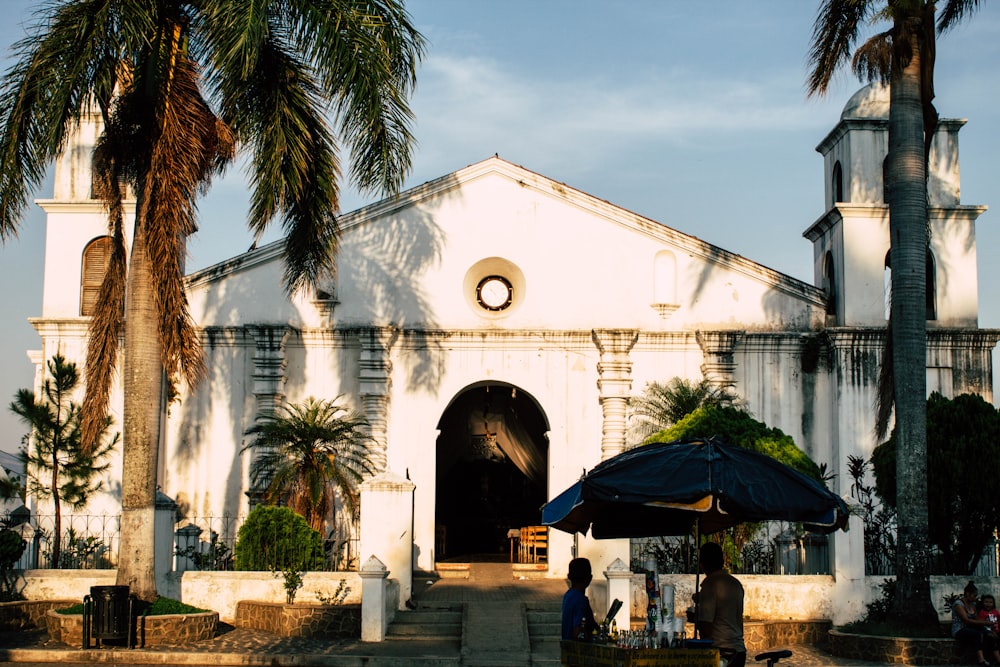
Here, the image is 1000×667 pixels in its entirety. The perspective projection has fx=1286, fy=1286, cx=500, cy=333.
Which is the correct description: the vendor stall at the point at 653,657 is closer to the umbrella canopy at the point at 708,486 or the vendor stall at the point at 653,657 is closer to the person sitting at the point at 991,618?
the umbrella canopy at the point at 708,486

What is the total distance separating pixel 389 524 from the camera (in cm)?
1962

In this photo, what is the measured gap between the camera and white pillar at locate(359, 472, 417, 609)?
64.3 feet

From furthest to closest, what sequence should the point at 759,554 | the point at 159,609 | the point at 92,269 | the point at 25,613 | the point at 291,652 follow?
the point at 92,269 → the point at 759,554 → the point at 25,613 → the point at 159,609 → the point at 291,652

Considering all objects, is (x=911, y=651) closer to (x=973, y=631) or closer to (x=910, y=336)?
(x=973, y=631)

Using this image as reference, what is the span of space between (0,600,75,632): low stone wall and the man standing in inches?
472

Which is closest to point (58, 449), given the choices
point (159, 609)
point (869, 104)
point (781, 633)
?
point (159, 609)

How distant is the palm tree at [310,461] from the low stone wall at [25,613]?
4115mm

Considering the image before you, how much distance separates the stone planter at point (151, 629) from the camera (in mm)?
16938

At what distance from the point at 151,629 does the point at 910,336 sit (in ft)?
36.1

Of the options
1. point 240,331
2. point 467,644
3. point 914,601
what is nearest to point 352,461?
point 240,331

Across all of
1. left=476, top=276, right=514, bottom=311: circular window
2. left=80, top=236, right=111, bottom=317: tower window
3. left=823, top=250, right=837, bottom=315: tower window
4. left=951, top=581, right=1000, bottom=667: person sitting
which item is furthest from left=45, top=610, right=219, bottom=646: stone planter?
Answer: left=823, top=250, right=837, bottom=315: tower window

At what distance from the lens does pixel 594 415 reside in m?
25.3

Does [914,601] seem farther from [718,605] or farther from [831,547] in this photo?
[718,605]

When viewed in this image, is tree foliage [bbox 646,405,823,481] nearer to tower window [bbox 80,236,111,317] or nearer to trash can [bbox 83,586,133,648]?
trash can [bbox 83,586,133,648]
